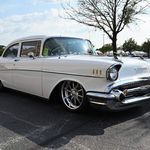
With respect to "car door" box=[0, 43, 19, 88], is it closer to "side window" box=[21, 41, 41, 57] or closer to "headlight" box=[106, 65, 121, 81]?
"side window" box=[21, 41, 41, 57]

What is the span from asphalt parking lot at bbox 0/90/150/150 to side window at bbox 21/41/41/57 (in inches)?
45.9

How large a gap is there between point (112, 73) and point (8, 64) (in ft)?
10.6

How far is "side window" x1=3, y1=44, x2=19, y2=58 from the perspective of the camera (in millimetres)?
6996

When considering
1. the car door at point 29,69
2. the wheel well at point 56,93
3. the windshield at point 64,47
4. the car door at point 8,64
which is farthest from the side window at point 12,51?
the wheel well at point 56,93

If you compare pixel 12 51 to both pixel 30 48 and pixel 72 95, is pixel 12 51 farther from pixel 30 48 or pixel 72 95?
pixel 72 95

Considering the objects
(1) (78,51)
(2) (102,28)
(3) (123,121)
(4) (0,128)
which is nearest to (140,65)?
(3) (123,121)

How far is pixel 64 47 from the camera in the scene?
604cm

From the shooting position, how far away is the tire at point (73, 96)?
16.5 feet

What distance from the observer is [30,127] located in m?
4.49

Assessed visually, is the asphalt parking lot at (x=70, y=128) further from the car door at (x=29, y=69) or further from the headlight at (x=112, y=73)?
the headlight at (x=112, y=73)

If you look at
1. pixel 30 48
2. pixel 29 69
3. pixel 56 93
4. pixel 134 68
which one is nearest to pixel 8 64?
pixel 30 48

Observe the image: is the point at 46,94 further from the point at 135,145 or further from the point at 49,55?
the point at 135,145

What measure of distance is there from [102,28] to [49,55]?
11.8 meters

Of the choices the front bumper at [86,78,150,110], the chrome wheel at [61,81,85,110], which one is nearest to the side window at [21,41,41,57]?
the chrome wheel at [61,81,85,110]
